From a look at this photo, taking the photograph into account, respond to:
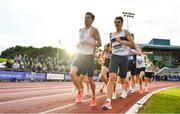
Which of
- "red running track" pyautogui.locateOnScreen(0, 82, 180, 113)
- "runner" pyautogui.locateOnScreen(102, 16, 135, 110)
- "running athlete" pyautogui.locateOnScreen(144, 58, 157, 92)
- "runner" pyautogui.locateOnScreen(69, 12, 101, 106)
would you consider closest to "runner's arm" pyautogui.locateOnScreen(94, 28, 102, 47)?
"runner" pyautogui.locateOnScreen(69, 12, 101, 106)

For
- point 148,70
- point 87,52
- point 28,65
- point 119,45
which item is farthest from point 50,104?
point 28,65

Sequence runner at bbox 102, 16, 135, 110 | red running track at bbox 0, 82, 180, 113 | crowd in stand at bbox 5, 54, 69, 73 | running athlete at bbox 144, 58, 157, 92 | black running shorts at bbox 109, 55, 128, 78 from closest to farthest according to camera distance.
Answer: red running track at bbox 0, 82, 180, 113 < black running shorts at bbox 109, 55, 128, 78 < runner at bbox 102, 16, 135, 110 < running athlete at bbox 144, 58, 157, 92 < crowd in stand at bbox 5, 54, 69, 73

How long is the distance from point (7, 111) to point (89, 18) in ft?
10.8

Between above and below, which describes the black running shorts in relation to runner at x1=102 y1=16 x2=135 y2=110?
below

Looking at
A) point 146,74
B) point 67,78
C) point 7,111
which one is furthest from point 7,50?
point 7,111

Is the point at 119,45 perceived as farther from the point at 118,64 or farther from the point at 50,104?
the point at 50,104

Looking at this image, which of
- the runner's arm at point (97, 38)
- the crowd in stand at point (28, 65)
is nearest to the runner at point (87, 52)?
the runner's arm at point (97, 38)

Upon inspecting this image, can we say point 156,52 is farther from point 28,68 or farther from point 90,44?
point 90,44

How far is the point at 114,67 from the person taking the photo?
10039 mm

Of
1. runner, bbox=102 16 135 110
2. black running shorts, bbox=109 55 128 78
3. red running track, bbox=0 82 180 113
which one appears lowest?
red running track, bbox=0 82 180 113

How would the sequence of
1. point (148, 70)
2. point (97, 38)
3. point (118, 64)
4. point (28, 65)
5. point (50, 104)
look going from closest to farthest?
1. point (97, 38)
2. point (50, 104)
3. point (118, 64)
4. point (148, 70)
5. point (28, 65)

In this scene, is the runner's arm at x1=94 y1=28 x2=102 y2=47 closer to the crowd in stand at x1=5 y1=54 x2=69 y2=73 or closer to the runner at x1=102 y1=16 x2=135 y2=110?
the runner at x1=102 y1=16 x2=135 y2=110

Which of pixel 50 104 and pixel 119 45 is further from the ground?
pixel 119 45

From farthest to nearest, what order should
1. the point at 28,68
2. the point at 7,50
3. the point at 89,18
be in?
the point at 7,50 → the point at 28,68 → the point at 89,18
